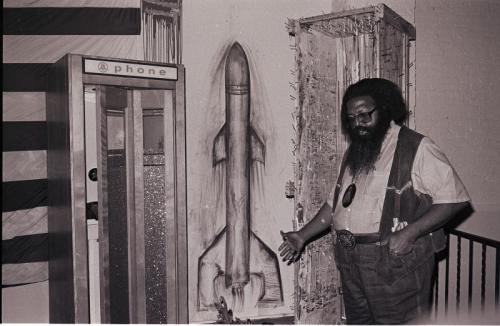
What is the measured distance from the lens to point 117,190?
2.35 metres

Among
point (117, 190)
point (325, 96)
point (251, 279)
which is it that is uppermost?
point (325, 96)

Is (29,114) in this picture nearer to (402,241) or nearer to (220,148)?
(220,148)

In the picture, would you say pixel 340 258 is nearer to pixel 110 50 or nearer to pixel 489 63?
pixel 110 50

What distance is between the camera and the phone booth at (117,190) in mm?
2133

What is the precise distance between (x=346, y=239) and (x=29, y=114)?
1.99 metres

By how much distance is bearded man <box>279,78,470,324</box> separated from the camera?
2.08 meters

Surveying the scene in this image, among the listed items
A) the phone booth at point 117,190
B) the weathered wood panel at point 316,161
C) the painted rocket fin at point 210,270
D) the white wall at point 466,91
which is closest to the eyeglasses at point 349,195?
the weathered wood panel at point 316,161

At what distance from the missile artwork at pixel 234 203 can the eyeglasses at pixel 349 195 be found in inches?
41.5

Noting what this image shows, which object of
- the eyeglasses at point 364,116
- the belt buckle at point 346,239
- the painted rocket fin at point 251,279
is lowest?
the painted rocket fin at point 251,279

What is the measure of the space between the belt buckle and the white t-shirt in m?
0.03

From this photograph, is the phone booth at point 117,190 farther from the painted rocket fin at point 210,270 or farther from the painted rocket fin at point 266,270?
the painted rocket fin at point 266,270

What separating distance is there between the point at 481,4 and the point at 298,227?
260cm

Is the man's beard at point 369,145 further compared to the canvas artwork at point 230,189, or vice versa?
the canvas artwork at point 230,189

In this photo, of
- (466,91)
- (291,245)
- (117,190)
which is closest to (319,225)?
(291,245)
